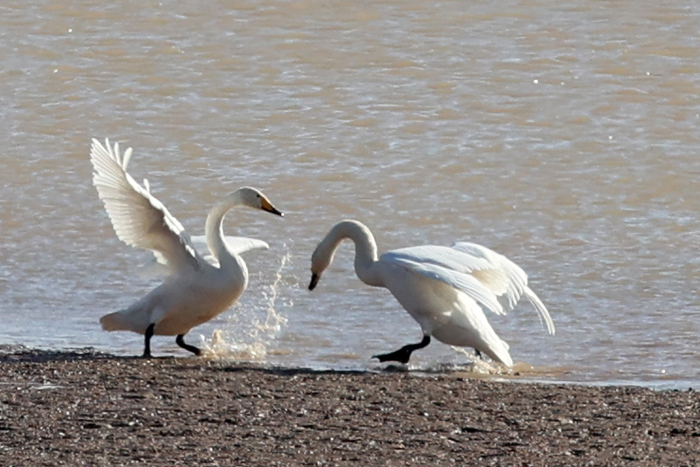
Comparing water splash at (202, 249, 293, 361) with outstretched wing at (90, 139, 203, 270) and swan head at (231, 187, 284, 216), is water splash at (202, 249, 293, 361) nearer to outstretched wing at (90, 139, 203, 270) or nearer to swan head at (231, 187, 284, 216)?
outstretched wing at (90, 139, 203, 270)

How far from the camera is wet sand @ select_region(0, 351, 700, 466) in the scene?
609cm

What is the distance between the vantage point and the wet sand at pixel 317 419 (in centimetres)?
609

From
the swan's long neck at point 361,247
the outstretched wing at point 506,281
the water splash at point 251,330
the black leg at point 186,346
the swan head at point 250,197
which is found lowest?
the water splash at point 251,330

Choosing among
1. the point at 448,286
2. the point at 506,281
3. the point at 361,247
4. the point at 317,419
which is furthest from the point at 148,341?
the point at 317,419

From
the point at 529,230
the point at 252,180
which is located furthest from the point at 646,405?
the point at 252,180

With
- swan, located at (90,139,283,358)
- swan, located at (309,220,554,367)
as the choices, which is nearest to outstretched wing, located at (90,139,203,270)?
swan, located at (90,139,283,358)

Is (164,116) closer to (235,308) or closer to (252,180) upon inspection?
(252,180)

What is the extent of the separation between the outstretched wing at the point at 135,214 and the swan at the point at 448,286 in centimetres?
99

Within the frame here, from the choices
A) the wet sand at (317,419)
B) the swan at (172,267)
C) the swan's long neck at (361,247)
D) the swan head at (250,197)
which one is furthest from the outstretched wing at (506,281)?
the swan at (172,267)

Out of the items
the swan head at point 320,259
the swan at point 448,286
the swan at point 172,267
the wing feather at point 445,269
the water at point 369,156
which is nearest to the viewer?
the wing feather at point 445,269

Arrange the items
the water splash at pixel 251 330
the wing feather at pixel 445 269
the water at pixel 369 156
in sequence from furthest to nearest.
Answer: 1. the water at pixel 369 156
2. the water splash at pixel 251 330
3. the wing feather at pixel 445 269

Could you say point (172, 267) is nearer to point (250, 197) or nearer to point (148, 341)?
point (148, 341)

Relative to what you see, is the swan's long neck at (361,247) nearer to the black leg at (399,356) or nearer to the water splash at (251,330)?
the black leg at (399,356)

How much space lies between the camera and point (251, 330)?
9508 mm
